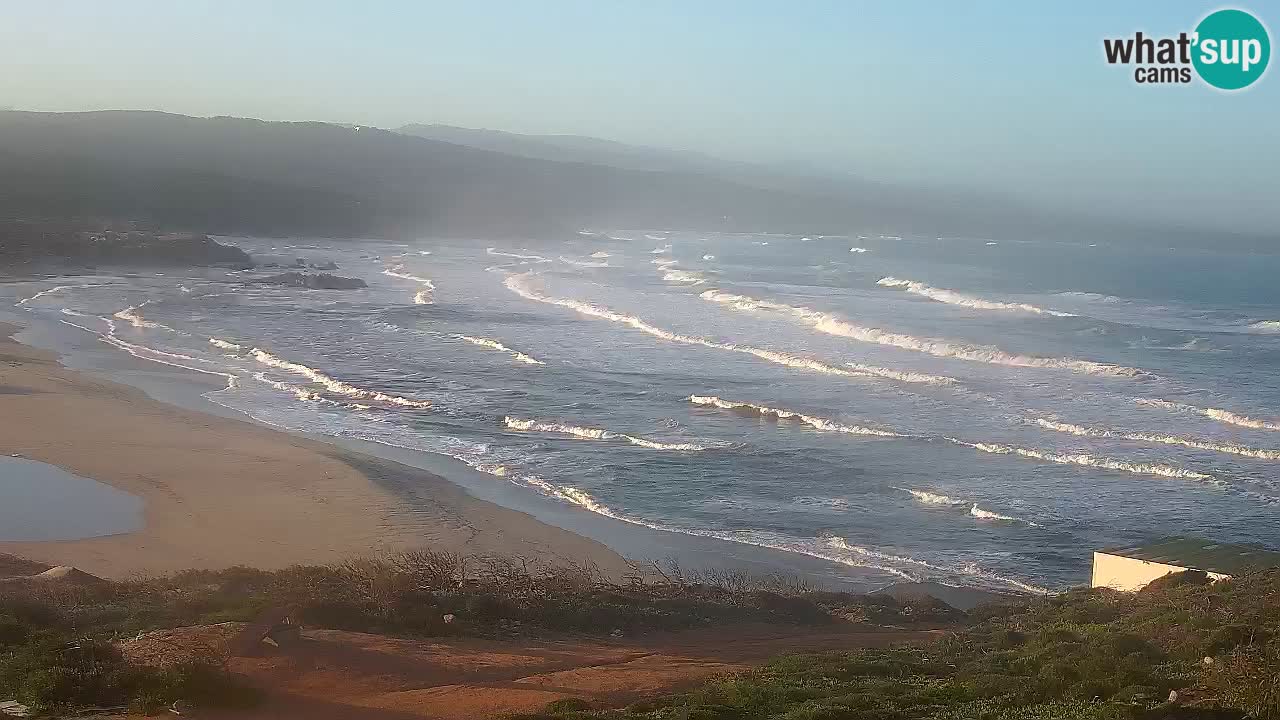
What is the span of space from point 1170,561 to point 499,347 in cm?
2341

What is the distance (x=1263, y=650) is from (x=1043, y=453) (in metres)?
16.0

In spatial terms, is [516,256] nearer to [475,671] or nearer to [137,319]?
[137,319]

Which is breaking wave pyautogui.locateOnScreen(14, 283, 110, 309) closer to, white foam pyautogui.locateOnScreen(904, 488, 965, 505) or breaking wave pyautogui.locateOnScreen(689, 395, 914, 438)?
breaking wave pyautogui.locateOnScreen(689, 395, 914, 438)

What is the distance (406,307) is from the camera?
46406 mm

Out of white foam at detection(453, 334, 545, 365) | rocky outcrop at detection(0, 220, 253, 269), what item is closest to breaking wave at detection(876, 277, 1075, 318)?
white foam at detection(453, 334, 545, 365)

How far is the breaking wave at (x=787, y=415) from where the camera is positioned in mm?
25344

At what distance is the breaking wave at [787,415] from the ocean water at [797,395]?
0.25ft

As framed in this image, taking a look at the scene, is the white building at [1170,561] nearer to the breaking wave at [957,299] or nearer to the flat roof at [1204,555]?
the flat roof at [1204,555]

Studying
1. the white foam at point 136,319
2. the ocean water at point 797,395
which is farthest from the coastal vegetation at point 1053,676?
the white foam at point 136,319

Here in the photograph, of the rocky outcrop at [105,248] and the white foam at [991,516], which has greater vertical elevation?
the rocky outcrop at [105,248]

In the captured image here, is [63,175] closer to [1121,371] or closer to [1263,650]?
[1121,371]

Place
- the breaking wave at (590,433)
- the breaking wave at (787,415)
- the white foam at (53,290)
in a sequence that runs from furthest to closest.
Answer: the white foam at (53,290) → the breaking wave at (787,415) → the breaking wave at (590,433)

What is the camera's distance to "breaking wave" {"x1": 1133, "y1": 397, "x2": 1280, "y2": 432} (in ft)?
88.0

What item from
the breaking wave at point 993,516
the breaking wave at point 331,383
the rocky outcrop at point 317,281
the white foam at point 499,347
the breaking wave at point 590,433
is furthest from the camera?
the rocky outcrop at point 317,281
